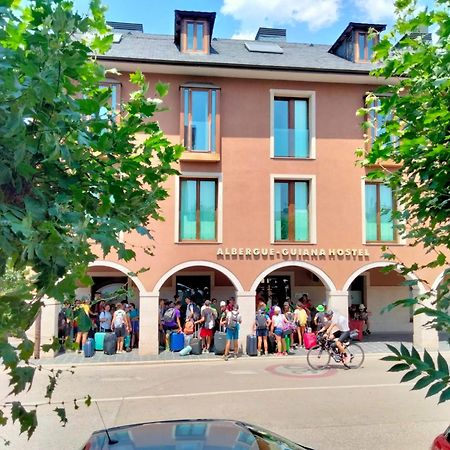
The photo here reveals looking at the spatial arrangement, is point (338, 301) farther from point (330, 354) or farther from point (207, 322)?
point (207, 322)

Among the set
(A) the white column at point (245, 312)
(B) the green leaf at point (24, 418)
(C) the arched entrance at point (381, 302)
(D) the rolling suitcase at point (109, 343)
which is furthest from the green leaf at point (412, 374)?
(C) the arched entrance at point (381, 302)

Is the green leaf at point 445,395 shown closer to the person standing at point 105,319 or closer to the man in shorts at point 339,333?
the man in shorts at point 339,333

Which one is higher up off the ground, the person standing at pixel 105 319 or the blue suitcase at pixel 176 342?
the person standing at pixel 105 319

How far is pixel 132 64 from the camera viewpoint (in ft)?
51.0

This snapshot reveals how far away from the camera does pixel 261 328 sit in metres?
15.5

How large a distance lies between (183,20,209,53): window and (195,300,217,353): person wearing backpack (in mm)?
9617

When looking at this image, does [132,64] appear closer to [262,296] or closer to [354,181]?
[354,181]

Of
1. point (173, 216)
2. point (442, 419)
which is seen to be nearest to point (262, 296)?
point (173, 216)

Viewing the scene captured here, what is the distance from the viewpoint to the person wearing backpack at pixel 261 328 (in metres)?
15.4

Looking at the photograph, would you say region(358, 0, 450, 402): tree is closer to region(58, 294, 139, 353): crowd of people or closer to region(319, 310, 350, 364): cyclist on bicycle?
region(319, 310, 350, 364): cyclist on bicycle

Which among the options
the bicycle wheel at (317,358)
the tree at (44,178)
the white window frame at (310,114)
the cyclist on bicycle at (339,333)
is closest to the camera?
the tree at (44,178)

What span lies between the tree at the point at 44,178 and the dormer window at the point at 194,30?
A: 50.2 feet

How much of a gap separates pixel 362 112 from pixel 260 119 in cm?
1131

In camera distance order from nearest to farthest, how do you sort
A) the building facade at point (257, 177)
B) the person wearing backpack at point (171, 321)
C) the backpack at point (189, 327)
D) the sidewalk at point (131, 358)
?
the sidewalk at point (131, 358)
the backpack at point (189, 327)
the person wearing backpack at point (171, 321)
the building facade at point (257, 177)
